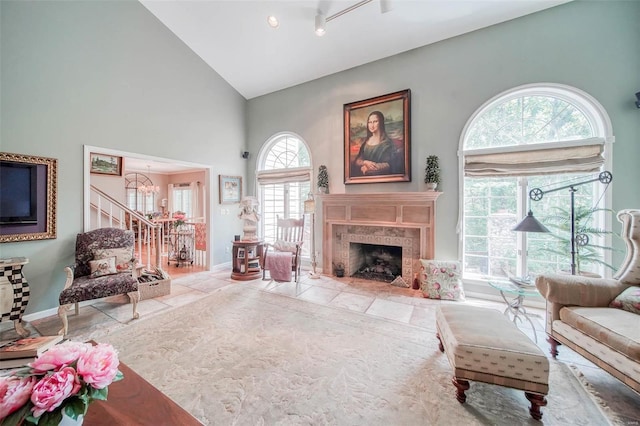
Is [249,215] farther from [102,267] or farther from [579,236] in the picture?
[579,236]

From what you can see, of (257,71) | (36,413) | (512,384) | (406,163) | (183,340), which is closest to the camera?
(36,413)

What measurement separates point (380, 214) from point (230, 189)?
322 cm

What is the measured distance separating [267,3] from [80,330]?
15.0ft

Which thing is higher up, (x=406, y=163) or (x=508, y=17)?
(x=508, y=17)

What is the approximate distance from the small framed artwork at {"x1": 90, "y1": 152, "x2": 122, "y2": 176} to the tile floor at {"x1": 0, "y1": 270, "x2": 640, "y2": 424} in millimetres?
3264

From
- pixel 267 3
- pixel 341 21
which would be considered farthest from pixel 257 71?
pixel 341 21

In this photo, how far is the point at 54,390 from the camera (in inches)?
29.6

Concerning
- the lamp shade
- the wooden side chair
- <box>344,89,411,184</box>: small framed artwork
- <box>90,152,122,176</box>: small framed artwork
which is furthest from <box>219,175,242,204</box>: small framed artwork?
the lamp shade

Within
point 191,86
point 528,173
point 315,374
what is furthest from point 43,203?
point 528,173

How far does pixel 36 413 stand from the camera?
735 millimetres

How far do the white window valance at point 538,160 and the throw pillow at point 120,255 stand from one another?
15.8 feet

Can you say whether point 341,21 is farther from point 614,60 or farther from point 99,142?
point 99,142

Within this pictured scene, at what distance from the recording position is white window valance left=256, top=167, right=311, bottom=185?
4.78 metres

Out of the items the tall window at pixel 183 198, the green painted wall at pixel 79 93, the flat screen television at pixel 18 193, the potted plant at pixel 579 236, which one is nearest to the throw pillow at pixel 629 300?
the potted plant at pixel 579 236
